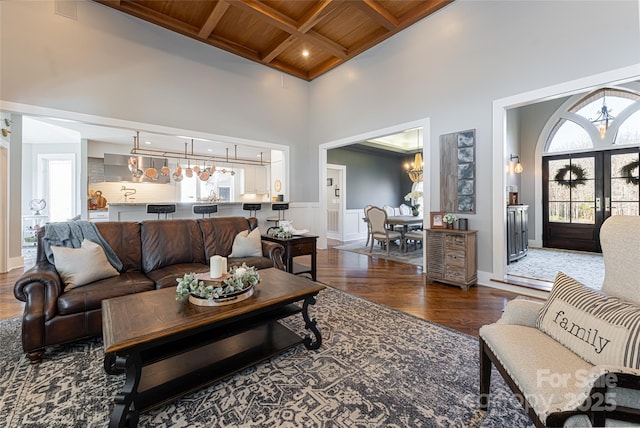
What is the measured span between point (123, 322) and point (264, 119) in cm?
520

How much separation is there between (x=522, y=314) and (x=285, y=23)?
196 inches

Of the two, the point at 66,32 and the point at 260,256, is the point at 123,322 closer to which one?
the point at 260,256

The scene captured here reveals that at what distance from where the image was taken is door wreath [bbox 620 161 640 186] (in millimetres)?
5031

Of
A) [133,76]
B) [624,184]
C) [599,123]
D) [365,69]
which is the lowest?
[624,184]

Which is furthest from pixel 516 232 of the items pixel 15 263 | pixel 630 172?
pixel 15 263

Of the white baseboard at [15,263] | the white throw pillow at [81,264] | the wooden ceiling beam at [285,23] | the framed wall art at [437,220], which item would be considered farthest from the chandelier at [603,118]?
the white baseboard at [15,263]

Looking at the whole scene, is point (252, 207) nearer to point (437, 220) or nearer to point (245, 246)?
point (245, 246)

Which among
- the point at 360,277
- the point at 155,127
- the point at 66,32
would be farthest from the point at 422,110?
the point at 66,32

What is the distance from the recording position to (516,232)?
497 cm

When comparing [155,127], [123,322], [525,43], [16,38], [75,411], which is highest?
[16,38]

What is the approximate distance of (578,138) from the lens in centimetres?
568

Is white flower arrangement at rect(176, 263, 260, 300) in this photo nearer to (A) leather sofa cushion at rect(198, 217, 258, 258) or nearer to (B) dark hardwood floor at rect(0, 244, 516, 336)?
(A) leather sofa cushion at rect(198, 217, 258, 258)

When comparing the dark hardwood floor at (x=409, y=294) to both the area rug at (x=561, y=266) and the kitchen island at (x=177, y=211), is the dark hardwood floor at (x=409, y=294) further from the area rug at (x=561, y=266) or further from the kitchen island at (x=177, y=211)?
the kitchen island at (x=177, y=211)

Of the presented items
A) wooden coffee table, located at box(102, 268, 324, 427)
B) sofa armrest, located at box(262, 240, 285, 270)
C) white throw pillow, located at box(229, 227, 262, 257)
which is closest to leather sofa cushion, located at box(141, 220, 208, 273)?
white throw pillow, located at box(229, 227, 262, 257)
